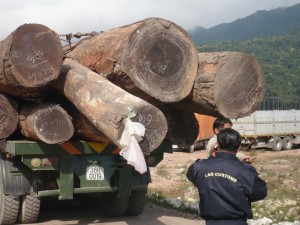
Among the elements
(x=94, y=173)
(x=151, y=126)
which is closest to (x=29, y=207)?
(x=94, y=173)

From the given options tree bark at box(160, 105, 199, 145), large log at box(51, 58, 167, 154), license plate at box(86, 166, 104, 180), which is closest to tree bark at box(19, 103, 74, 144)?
large log at box(51, 58, 167, 154)

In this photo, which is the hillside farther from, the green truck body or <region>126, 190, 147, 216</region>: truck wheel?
the green truck body

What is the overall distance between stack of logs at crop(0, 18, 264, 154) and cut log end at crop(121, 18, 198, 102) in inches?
0.4

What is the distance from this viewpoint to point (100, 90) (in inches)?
219

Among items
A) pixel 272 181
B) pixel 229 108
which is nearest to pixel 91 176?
pixel 229 108

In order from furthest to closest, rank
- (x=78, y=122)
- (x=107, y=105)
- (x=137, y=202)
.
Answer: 1. (x=137, y=202)
2. (x=78, y=122)
3. (x=107, y=105)

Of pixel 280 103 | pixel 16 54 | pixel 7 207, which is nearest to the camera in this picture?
pixel 16 54

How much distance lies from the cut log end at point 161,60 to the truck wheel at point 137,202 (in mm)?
2388

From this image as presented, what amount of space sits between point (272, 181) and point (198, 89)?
944cm

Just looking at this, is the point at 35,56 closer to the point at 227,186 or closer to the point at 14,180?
the point at 14,180

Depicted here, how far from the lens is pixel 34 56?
570 centimetres

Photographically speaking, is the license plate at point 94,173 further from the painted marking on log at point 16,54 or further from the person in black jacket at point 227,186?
the person in black jacket at point 227,186

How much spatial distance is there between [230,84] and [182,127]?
1.71 m

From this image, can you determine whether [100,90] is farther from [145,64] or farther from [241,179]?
[241,179]
